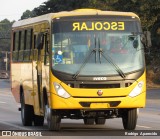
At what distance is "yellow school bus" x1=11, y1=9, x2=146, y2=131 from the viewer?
55.9 feet

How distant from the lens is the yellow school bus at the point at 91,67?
17.0m

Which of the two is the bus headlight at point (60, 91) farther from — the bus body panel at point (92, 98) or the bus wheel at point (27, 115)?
the bus wheel at point (27, 115)

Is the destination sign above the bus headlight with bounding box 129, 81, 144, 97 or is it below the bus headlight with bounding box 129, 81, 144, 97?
above

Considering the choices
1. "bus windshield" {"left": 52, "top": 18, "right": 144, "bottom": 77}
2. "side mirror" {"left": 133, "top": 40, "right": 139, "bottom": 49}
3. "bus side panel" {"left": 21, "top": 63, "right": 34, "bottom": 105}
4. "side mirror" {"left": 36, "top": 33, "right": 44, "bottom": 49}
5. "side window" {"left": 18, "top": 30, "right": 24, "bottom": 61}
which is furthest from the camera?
"side window" {"left": 18, "top": 30, "right": 24, "bottom": 61}

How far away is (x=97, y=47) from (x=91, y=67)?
0.57 m

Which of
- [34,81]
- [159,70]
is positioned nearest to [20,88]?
[34,81]

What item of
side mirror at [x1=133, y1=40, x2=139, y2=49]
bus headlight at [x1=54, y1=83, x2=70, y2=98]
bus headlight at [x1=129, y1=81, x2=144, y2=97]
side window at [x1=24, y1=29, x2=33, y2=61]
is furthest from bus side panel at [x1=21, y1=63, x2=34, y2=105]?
bus headlight at [x1=129, y1=81, x2=144, y2=97]

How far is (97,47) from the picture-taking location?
17547mm

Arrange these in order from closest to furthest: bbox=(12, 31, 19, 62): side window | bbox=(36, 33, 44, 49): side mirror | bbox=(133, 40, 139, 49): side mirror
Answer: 1. bbox=(133, 40, 139, 49): side mirror
2. bbox=(36, 33, 44, 49): side mirror
3. bbox=(12, 31, 19, 62): side window

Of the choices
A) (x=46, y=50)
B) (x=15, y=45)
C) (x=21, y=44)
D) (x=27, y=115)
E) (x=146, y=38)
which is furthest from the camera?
(x=15, y=45)

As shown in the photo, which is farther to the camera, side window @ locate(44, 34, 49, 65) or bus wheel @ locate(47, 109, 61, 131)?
side window @ locate(44, 34, 49, 65)

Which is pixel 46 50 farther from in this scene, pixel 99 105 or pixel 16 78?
pixel 16 78

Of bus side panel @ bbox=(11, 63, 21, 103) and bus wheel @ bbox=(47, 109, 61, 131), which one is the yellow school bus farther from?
bus side panel @ bbox=(11, 63, 21, 103)

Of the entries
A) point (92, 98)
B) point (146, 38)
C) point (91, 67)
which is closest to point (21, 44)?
point (91, 67)
